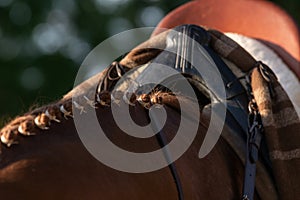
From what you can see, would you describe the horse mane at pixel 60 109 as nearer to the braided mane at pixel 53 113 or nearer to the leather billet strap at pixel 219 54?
the braided mane at pixel 53 113

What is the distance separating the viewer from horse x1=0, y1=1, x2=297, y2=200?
3.67ft

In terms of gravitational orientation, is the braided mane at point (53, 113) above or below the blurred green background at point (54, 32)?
below

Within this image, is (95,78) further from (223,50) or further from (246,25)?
(246,25)

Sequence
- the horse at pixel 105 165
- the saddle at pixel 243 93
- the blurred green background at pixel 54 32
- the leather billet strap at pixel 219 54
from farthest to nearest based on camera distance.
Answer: the blurred green background at pixel 54 32, the leather billet strap at pixel 219 54, the saddle at pixel 243 93, the horse at pixel 105 165

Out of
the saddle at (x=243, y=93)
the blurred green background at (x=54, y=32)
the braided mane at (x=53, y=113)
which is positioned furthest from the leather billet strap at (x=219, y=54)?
the blurred green background at (x=54, y=32)

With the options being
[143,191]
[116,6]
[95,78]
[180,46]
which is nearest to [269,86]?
[180,46]

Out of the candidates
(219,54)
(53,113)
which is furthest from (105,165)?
(219,54)

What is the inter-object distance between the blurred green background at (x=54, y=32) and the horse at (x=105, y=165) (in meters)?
6.07

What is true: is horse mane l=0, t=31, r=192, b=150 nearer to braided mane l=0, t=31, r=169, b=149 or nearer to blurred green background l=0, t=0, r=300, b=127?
braided mane l=0, t=31, r=169, b=149

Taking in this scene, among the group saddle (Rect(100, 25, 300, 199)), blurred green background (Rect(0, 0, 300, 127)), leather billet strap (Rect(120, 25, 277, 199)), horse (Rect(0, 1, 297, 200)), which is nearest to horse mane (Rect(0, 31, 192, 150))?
horse (Rect(0, 1, 297, 200))

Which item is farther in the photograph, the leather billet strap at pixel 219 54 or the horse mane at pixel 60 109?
the leather billet strap at pixel 219 54

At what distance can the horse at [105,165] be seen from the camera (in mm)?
1120

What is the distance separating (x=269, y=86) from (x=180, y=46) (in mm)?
231

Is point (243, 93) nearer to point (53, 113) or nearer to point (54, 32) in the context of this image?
point (53, 113)
